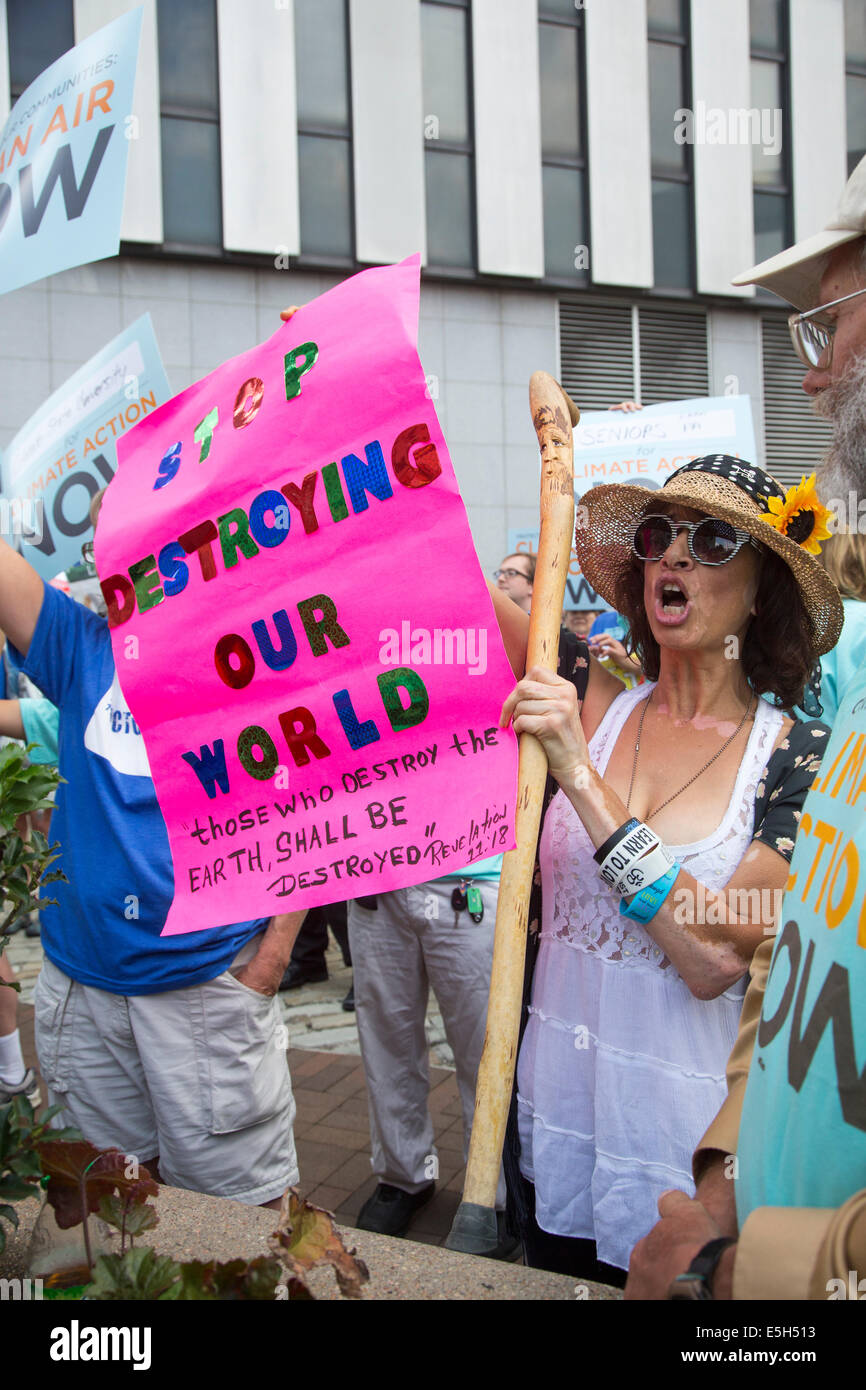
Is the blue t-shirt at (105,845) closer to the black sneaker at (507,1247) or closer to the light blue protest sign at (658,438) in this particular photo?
the black sneaker at (507,1247)

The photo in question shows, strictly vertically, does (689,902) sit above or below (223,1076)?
above

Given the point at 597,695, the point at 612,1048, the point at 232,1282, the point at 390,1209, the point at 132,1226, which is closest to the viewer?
the point at 232,1282

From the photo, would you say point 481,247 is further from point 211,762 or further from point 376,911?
point 211,762

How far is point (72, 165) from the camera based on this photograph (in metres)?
2.62

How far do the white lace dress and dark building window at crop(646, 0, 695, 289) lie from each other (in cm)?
1233

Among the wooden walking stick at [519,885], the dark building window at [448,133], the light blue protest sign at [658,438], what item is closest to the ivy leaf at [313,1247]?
the wooden walking stick at [519,885]

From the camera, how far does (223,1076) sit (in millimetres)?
2367

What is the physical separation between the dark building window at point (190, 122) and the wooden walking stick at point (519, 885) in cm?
1058

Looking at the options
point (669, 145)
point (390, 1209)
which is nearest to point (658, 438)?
point (390, 1209)

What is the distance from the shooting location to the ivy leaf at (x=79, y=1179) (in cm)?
122

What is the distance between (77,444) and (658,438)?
2942 millimetres

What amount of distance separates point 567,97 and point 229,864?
12.8 m

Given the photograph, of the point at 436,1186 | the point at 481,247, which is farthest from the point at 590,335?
the point at 436,1186

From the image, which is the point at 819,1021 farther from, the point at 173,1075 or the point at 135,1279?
the point at 173,1075
